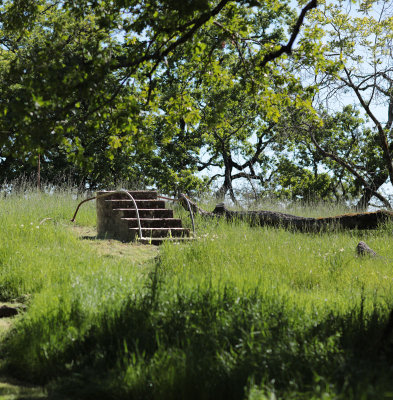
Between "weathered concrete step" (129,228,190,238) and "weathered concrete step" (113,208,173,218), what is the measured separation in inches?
30.2

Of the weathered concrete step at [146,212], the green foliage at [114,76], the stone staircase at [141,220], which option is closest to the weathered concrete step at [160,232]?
the stone staircase at [141,220]

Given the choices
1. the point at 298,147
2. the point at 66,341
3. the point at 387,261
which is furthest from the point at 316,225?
the point at 298,147

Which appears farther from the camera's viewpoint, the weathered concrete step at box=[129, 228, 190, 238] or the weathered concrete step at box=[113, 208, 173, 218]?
the weathered concrete step at box=[113, 208, 173, 218]

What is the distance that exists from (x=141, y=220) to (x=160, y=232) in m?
0.75

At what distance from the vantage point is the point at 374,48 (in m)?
19.3

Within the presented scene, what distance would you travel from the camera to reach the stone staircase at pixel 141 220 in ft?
42.1

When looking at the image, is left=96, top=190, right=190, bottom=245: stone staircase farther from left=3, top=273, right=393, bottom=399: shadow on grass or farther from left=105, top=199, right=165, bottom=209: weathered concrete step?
left=3, top=273, right=393, bottom=399: shadow on grass

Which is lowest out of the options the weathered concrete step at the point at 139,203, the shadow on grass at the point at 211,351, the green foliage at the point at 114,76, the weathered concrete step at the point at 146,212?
the shadow on grass at the point at 211,351

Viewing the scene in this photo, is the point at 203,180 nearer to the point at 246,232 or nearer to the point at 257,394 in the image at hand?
the point at 246,232

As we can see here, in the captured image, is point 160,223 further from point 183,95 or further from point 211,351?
point 211,351

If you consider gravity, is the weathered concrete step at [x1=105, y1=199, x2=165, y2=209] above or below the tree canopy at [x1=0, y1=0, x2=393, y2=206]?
below

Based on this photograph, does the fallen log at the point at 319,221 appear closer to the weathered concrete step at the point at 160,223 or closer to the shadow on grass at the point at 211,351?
the weathered concrete step at the point at 160,223

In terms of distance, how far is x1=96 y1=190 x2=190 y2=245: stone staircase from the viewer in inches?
505

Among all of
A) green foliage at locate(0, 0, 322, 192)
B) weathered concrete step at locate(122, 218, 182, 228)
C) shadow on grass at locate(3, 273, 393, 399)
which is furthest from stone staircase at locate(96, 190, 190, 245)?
shadow on grass at locate(3, 273, 393, 399)
